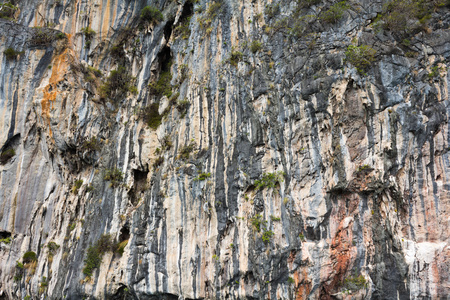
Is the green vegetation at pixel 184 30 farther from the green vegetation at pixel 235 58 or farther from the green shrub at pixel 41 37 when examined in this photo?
the green shrub at pixel 41 37

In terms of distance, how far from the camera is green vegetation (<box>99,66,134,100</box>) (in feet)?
59.9

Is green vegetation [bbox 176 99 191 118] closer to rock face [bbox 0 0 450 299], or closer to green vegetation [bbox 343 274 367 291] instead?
rock face [bbox 0 0 450 299]

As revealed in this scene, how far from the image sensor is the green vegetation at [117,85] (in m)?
18.3

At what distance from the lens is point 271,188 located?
12.2 meters

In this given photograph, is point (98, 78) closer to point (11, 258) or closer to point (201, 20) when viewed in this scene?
point (201, 20)

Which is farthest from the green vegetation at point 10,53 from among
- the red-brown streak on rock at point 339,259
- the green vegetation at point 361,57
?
the red-brown streak on rock at point 339,259

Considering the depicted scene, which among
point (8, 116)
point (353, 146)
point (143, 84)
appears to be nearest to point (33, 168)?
point (8, 116)

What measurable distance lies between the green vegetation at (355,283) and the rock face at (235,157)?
0.14ft

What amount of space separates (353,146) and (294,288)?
5.11 m

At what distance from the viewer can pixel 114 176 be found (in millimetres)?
15234

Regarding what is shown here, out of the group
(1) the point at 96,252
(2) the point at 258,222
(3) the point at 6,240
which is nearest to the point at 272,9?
(2) the point at 258,222

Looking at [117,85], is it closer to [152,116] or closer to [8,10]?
[152,116]

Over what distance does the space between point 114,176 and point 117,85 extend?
233 inches

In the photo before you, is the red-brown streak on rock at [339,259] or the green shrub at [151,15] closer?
the red-brown streak on rock at [339,259]
